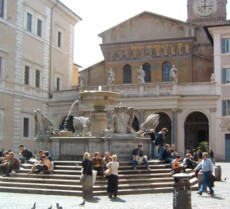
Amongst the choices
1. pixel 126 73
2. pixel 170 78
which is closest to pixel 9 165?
pixel 170 78

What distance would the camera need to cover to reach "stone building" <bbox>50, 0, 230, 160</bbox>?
1533 inches

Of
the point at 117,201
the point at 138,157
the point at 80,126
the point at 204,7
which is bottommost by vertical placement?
the point at 117,201

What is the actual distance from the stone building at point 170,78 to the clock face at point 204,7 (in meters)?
10.00

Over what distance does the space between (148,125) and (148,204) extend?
8750mm

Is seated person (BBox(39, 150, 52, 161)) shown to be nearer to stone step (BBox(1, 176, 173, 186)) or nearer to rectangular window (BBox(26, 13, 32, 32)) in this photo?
stone step (BBox(1, 176, 173, 186))

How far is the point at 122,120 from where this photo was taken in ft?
63.9

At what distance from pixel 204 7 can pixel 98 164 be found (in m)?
43.0

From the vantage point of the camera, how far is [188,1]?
57250mm

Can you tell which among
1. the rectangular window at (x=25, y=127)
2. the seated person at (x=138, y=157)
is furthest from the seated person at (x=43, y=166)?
the rectangular window at (x=25, y=127)

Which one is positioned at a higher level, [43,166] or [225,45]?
[225,45]

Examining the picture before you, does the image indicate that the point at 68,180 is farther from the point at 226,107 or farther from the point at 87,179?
the point at 226,107

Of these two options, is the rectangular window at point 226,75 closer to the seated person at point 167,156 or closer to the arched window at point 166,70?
the arched window at point 166,70

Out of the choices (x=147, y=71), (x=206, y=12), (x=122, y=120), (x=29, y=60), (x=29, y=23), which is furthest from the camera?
(x=206, y=12)

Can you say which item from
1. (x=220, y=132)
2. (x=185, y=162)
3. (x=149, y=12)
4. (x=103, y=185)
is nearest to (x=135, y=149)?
(x=103, y=185)
